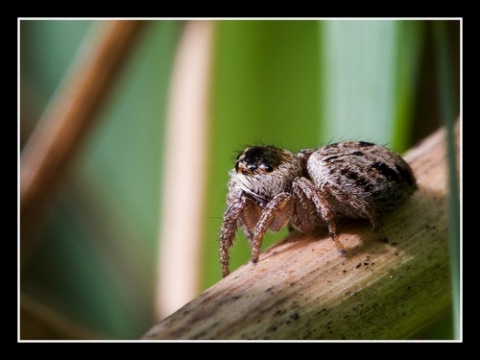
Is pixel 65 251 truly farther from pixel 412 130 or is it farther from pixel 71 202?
pixel 412 130

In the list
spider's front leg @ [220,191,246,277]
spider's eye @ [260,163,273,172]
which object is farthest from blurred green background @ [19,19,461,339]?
spider's eye @ [260,163,273,172]

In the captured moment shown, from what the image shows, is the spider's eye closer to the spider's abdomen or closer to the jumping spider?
the jumping spider

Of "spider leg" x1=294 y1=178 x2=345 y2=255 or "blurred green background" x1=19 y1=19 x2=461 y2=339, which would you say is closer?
"spider leg" x1=294 y1=178 x2=345 y2=255

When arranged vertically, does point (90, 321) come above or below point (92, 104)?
below

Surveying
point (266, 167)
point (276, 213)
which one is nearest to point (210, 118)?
point (266, 167)

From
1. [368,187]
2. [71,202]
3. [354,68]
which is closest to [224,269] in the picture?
[368,187]

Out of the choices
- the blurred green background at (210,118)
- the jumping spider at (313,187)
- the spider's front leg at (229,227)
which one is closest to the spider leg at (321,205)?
the jumping spider at (313,187)

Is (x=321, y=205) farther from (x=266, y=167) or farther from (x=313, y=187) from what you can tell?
(x=266, y=167)

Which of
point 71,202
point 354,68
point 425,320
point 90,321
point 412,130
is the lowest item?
point 90,321
